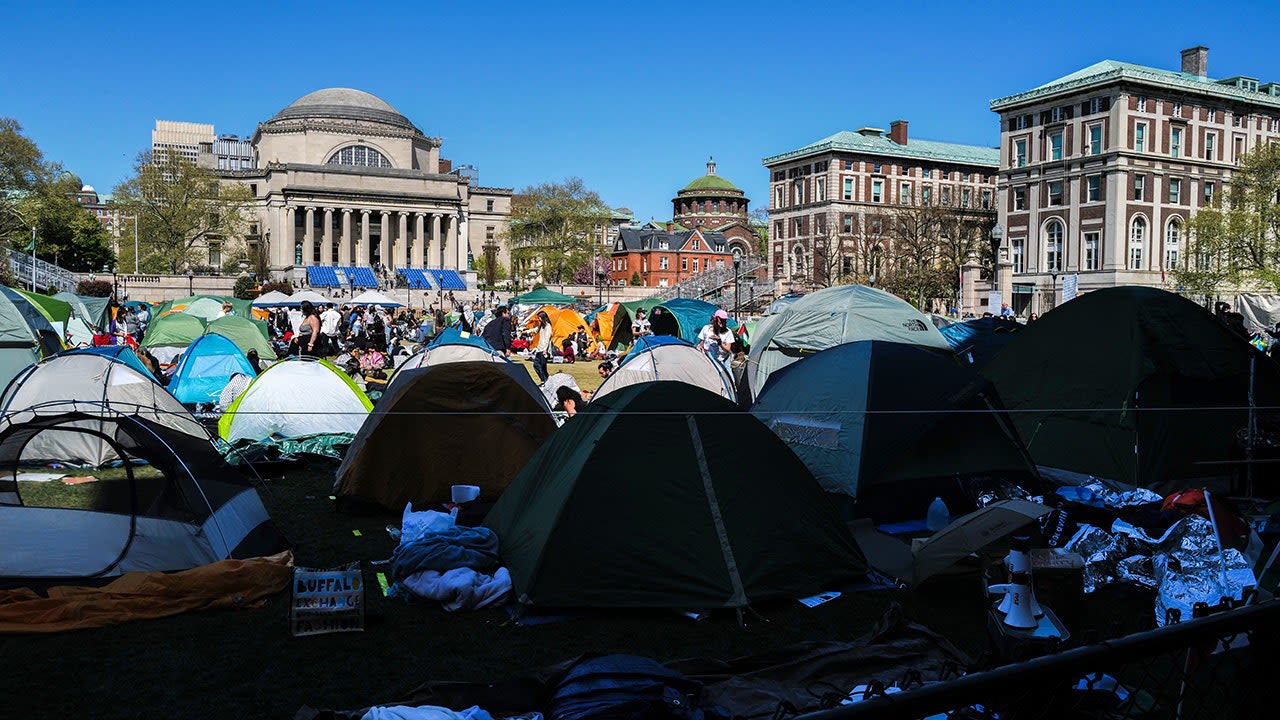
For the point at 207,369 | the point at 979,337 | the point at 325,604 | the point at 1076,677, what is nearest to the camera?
the point at 1076,677

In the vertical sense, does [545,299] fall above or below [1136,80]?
below

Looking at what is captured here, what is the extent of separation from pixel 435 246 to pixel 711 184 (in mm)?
40044

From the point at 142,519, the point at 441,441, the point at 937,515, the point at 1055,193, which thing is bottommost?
the point at 937,515

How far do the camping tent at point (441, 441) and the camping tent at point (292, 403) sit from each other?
3.35 m

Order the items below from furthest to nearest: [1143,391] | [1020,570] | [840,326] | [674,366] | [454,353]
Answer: [840,326] < [674,366] < [454,353] < [1143,391] < [1020,570]

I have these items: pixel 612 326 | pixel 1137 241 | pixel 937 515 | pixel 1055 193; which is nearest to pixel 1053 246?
pixel 1055 193

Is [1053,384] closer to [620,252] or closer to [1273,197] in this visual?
[1273,197]

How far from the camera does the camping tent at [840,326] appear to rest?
1534 centimetres

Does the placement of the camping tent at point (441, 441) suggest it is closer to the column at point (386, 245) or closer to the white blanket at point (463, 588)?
the white blanket at point (463, 588)

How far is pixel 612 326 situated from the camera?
107 feet

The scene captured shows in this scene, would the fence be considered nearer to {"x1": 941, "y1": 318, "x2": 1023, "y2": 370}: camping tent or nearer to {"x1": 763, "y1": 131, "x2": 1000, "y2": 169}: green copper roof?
{"x1": 941, "y1": 318, "x2": 1023, "y2": 370}: camping tent

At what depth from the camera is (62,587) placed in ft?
20.9

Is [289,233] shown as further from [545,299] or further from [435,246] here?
[545,299]

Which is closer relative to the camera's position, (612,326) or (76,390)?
(76,390)
